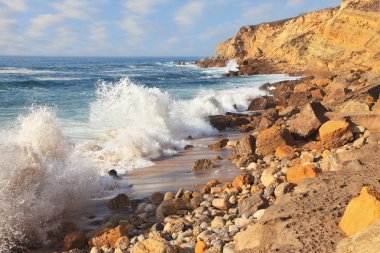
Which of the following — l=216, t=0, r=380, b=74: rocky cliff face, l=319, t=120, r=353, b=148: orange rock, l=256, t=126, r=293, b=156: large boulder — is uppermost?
l=216, t=0, r=380, b=74: rocky cliff face

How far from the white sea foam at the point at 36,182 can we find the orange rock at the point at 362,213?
4061mm

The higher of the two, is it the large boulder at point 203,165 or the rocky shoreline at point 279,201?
the rocky shoreline at point 279,201

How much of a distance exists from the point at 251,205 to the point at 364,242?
2.60 metres

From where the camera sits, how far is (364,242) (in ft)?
8.94

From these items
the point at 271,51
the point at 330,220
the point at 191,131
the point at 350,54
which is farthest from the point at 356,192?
the point at 271,51

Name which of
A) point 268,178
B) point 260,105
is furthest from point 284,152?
point 260,105

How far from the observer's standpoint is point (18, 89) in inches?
1053

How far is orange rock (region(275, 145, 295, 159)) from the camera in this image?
798cm

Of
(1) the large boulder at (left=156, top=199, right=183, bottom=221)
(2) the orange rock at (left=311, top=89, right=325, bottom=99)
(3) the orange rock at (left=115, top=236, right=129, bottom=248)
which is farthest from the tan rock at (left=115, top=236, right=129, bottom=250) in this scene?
(2) the orange rock at (left=311, top=89, right=325, bottom=99)

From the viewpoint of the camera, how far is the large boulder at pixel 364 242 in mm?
2652

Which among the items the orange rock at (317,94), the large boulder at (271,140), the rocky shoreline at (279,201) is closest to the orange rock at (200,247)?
the rocky shoreline at (279,201)

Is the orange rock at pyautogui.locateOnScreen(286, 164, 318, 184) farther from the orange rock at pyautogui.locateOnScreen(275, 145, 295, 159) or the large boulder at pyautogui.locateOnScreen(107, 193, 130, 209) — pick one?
the large boulder at pyautogui.locateOnScreen(107, 193, 130, 209)

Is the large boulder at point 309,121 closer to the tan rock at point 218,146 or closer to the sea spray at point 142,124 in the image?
the tan rock at point 218,146

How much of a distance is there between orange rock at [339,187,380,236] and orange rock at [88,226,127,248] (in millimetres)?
2846
